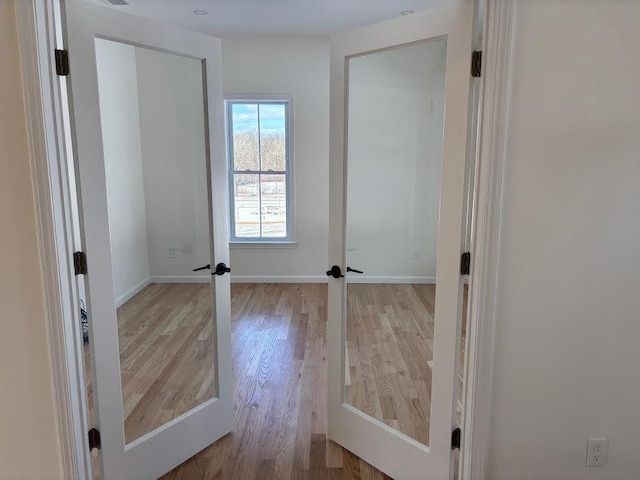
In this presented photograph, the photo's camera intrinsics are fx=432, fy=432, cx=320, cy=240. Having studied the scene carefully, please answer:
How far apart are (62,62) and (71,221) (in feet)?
1.85

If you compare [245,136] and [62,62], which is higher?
[245,136]

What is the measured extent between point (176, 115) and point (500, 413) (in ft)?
6.75

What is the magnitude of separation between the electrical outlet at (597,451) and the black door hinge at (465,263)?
0.87m

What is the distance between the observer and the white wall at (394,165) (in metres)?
1.91

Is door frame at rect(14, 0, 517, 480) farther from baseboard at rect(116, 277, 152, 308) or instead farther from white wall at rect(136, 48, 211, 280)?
white wall at rect(136, 48, 211, 280)

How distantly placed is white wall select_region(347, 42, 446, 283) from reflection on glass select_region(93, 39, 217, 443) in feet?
2.51

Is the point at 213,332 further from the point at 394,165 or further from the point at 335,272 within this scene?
the point at 394,165

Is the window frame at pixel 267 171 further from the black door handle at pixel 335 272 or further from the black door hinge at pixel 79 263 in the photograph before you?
the black door hinge at pixel 79 263

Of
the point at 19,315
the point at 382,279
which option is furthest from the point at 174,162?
the point at 382,279

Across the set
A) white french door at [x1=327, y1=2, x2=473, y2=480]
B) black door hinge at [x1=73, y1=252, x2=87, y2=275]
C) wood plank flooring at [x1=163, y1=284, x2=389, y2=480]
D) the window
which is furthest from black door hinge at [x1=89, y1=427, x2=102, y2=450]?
the window

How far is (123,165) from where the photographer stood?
7.09 ft

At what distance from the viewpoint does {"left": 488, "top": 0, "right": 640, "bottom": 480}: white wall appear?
4.92ft

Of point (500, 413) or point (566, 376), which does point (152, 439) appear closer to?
point (500, 413)

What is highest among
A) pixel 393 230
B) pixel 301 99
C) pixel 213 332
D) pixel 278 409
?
pixel 301 99
